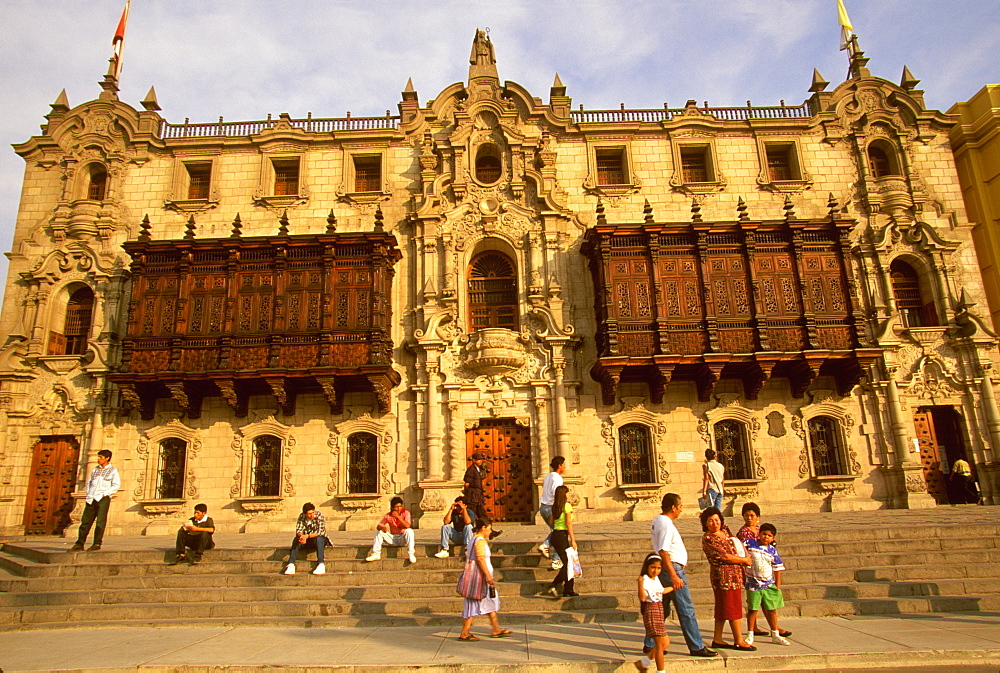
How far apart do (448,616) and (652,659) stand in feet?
12.6

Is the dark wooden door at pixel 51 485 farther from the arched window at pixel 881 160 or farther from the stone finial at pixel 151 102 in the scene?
the arched window at pixel 881 160

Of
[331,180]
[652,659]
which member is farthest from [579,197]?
[652,659]

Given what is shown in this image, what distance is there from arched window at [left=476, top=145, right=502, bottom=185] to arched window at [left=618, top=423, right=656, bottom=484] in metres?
10.0

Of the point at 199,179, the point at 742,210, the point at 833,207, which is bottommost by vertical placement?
the point at 742,210

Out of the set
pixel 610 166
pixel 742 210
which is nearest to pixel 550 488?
pixel 742 210

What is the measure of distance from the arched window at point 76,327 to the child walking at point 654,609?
2109 centimetres

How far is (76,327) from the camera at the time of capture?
22.0 metres

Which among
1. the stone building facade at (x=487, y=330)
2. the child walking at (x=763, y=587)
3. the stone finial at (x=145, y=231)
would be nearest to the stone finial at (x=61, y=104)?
the stone building facade at (x=487, y=330)

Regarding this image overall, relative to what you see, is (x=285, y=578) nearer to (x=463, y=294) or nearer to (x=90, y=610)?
(x=90, y=610)

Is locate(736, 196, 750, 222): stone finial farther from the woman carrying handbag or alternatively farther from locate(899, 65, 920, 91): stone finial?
the woman carrying handbag

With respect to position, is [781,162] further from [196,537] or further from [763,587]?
[196,537]

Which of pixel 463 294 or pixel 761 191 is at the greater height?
pixel 761 191

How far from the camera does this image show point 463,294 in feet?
71.1

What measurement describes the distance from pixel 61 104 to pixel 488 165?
15919mm
